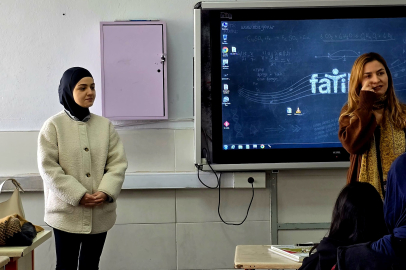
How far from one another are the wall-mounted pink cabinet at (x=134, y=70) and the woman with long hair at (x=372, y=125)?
1.41m

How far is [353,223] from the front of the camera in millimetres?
1491

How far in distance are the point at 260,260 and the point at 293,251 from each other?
0.20m

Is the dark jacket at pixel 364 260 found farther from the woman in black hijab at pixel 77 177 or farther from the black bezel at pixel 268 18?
the black bezel at pixel 268 18

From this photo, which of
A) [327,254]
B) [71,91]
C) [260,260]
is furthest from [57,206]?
[327,254]

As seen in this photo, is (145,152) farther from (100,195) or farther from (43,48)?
(43,48)

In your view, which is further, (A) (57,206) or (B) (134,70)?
(B) (134,70)

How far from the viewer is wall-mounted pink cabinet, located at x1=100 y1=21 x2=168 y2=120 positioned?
3242 mm

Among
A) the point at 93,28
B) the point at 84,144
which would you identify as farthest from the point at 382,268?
the point at 93,28

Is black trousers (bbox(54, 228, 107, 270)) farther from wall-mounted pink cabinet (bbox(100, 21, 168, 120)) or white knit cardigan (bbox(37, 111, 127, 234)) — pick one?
wall-mounted pink cabinet (bbox(100, 21, 168, 120))

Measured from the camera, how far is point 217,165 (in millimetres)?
3225

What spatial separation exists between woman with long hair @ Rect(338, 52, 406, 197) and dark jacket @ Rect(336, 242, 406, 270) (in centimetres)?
85

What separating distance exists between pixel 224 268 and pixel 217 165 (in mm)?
748

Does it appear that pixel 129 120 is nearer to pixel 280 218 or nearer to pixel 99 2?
pixel 99 2

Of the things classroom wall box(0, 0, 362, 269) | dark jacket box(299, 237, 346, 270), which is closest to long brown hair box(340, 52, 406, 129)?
dark jacket box(299, 237, 346, 270)
